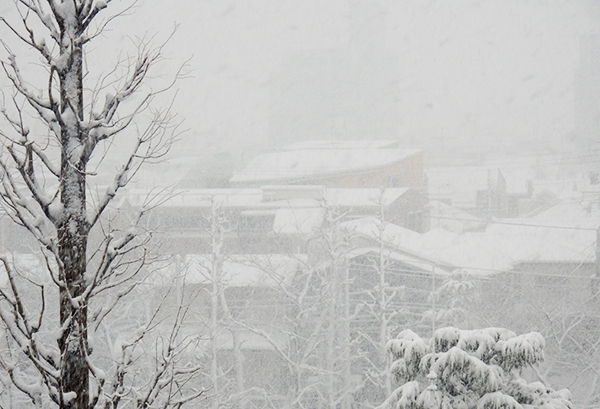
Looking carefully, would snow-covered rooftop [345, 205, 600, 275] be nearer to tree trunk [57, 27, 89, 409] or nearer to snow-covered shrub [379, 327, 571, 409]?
snow-covered shrub [379, 327, 571, 409]

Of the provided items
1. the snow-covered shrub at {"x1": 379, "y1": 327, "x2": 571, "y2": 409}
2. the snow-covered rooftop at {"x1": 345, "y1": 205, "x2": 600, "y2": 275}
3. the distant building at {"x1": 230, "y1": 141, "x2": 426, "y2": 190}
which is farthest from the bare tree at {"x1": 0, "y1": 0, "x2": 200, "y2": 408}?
the distant building at {"x1": 230, "y1": 141, "x2": 426, "y2": 190}

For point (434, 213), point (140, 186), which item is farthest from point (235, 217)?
point (434, 213)

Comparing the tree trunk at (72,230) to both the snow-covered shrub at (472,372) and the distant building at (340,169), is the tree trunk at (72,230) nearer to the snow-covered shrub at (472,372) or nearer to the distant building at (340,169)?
the snow-covered shrub at (472,372)

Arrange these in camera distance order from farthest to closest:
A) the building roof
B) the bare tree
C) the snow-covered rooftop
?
the building roof, the snow-covered rooftop, the bare tree

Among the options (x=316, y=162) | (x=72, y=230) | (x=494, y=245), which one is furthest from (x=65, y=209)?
(x=316, y=162)

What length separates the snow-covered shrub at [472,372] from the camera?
18.5 feet

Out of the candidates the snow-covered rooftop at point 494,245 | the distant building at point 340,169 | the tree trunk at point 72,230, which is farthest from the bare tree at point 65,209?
the distant building at point 340,169

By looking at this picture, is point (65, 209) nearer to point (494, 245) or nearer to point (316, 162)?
point (494, 245)

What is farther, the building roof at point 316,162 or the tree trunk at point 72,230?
the building roof at point 316,162

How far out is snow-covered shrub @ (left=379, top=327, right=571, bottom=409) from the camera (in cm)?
564

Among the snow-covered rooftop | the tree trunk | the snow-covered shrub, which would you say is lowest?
the snow-covered rooftop

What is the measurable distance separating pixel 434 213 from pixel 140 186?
51.3ft

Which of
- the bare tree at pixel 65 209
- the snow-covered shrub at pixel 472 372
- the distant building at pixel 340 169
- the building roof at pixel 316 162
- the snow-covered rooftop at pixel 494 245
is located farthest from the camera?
the building roof at pixel 316 162

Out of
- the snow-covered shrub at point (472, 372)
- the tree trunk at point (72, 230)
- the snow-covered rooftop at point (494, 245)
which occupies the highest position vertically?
the tree trunk at point (72, 230)
